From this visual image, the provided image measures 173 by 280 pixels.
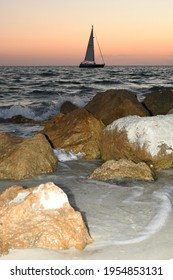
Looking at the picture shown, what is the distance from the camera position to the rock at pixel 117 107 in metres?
7.68

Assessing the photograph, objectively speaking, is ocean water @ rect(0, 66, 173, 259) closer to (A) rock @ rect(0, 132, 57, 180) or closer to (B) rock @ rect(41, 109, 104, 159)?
(A) rock @ rect(0, 132, 57, 180)

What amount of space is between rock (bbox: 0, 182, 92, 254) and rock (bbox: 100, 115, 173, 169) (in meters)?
2.52

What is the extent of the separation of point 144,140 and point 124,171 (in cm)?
72

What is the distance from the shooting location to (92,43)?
74.4 metres

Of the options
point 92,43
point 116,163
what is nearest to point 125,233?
point 116,163

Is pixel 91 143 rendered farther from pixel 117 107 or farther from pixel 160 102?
pixel 160 102

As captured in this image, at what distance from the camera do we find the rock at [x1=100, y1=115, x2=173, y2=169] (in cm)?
514

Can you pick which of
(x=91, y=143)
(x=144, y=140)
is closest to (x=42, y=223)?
(x=144, y=140)

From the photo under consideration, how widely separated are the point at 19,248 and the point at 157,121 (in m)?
3.31

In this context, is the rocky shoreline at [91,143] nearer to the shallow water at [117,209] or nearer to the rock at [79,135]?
the rock at [79,135]

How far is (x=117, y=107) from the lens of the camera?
7793 millimetres

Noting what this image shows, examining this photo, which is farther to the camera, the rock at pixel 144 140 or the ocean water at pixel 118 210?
the rock at pixel 144 140

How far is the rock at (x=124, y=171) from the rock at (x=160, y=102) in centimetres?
521

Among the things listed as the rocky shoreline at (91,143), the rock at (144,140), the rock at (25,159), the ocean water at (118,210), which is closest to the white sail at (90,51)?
the rocky shoreline at (91,143)
